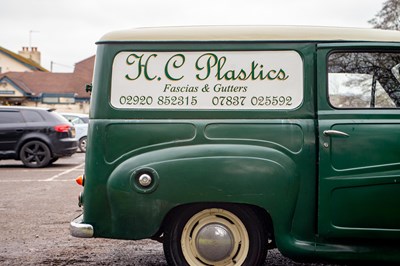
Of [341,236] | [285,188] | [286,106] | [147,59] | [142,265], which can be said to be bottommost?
[142,265]

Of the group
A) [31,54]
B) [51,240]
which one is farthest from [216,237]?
[31,54]

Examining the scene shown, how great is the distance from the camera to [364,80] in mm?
4562

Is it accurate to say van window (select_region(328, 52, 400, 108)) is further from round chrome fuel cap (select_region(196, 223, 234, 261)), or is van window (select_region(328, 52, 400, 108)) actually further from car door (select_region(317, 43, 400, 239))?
round chrome fuel cap (select_region(196, 223, 234, 261))

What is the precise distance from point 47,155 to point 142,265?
9.70 m

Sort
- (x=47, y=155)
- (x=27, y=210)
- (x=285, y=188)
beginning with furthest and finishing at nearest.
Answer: (x=47, y=155) < (x=27, y=210) < (x=285, y=188)

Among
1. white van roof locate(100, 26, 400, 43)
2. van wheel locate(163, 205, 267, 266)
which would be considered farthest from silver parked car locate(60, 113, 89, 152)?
van wheel locate(163, 205, 267, 266)

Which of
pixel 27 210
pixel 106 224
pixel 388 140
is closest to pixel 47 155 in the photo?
pixel 27 210

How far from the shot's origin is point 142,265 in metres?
5.19

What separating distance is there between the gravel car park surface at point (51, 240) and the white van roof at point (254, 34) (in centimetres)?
212

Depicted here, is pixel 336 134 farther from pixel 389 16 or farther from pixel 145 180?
pixel 389 16

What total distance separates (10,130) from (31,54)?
192 ft

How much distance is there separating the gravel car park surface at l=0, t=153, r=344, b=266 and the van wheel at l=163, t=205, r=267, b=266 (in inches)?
32.9

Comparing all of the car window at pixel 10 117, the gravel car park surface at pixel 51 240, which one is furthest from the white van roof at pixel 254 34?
the car window at pixel 10 117

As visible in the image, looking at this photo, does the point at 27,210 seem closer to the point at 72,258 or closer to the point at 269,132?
the point at 72,258
